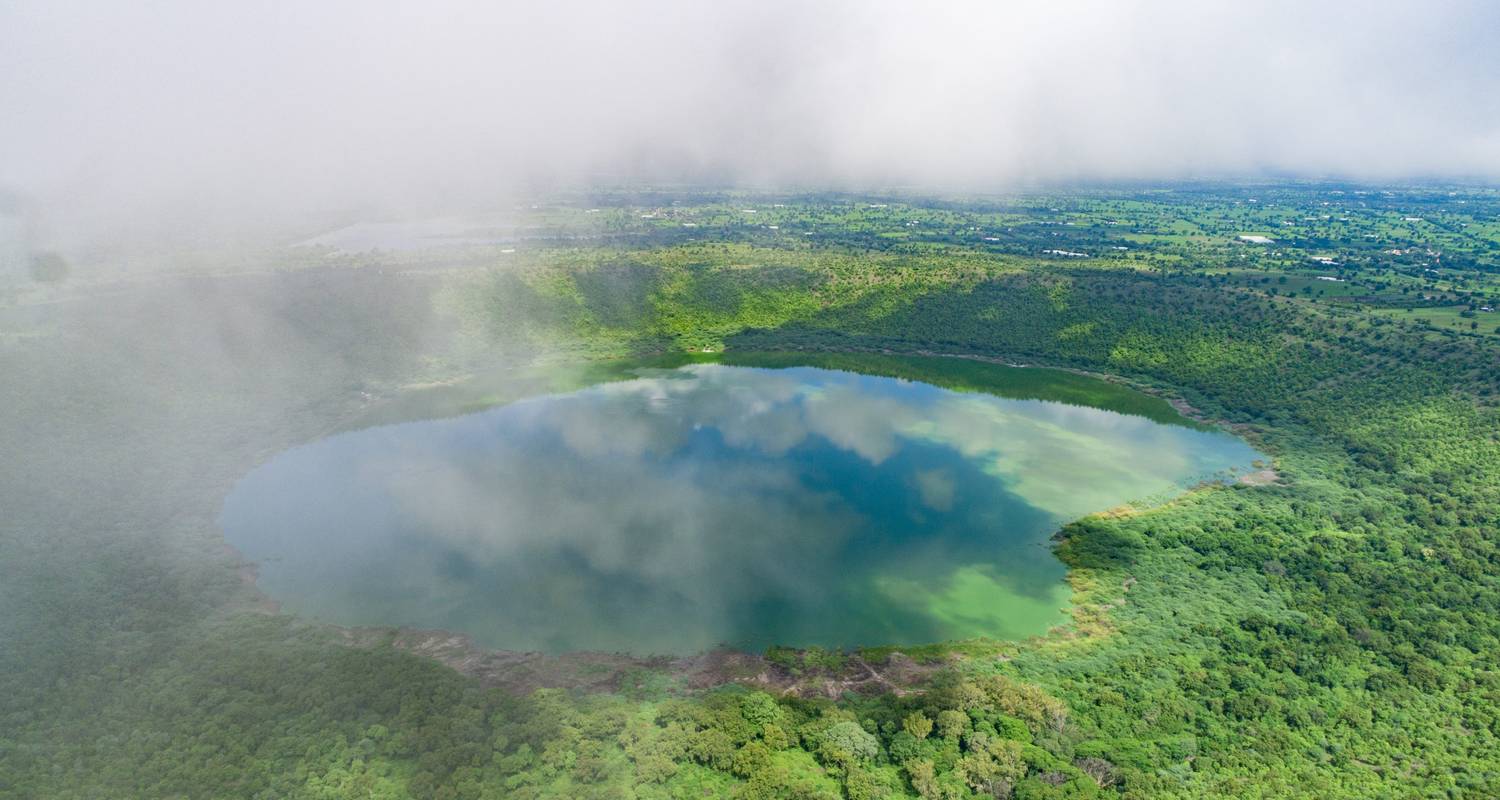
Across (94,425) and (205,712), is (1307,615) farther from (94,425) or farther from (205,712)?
(94,425)

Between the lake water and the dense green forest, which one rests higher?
the dense green forest

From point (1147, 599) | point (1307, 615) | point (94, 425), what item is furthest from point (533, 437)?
point (1307, 615)

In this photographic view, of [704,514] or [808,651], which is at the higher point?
[704,514]

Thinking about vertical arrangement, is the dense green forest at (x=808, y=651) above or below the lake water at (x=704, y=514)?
above

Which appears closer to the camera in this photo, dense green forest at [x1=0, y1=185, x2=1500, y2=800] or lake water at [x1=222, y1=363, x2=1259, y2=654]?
dense green forest at [x1=0, y1=185, x2=1500, y2=800]

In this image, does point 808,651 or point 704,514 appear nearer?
point 808,651
